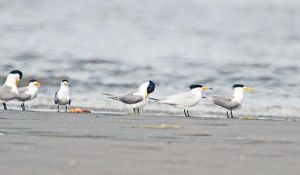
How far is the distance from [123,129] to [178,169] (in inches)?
145

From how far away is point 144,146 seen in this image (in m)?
7.60

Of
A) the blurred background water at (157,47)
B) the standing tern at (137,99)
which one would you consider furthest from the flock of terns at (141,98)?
the blurred background water at (157,47)

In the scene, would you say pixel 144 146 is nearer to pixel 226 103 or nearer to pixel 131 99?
pixel 226 103

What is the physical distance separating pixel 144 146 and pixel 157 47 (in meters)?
17.3

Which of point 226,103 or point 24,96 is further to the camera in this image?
point 24,96

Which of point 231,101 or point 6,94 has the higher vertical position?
point 6,94

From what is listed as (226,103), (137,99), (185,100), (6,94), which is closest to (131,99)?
(137,99)

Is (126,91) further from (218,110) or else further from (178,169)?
(178,169)

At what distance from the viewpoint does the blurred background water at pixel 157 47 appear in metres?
17.8

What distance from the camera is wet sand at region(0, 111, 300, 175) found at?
235 inches

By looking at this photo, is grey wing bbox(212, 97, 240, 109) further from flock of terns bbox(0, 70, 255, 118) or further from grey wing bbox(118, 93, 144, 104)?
grey wing bbox(118, 93, 144, 104)

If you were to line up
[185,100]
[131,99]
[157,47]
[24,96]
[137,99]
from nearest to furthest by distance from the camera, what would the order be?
[185,100] < [24,96] < [137,99] < [131,99] < [157,47]

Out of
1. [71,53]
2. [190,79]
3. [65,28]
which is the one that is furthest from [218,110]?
[65,28]

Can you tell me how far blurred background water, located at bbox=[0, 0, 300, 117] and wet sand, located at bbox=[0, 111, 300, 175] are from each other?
12.9 feet
